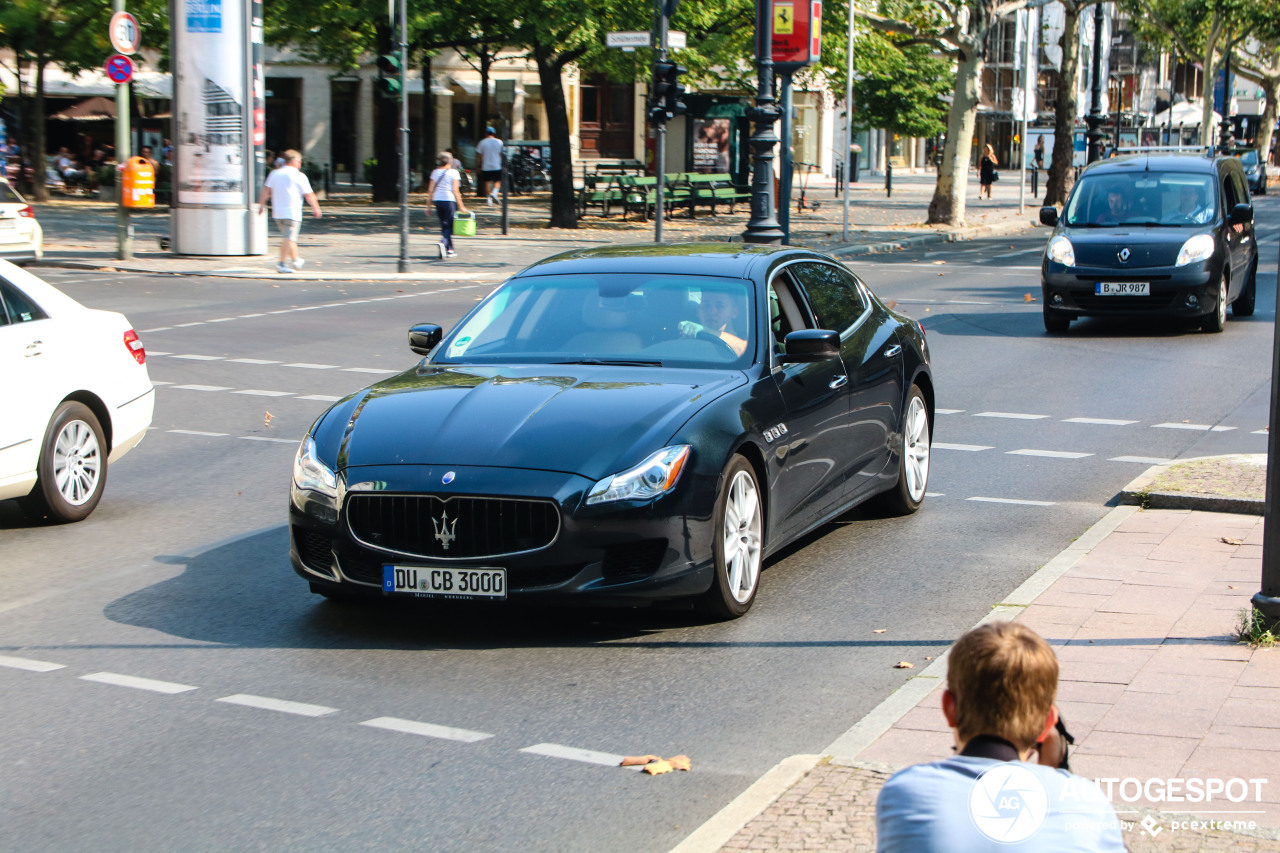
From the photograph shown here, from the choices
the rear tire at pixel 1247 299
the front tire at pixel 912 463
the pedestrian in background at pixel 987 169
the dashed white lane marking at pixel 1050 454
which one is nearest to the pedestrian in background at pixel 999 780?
the front tire at pixel 912 463

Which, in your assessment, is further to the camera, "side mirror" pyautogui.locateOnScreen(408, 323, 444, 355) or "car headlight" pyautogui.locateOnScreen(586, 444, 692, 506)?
"side mirror" pyautogui.locateOnScreen(408, 323, 444, 355)

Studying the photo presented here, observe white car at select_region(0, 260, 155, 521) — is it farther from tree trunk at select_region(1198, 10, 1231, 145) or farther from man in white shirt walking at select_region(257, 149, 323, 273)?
tree trunk at select_region(1198, 10, 1231, 145)

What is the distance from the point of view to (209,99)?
27.2 meters

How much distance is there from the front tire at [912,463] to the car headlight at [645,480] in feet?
8.93

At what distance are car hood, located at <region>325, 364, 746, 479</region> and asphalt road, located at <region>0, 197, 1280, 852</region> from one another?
743 mm

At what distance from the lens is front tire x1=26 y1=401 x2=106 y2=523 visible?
28.1 ft

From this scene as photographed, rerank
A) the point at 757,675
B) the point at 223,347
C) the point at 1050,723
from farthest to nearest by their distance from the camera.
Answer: the point at 223,347, the point at 757,675, the point at 1050,723

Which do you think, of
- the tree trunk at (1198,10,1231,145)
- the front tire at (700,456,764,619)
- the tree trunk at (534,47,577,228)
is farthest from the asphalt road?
the tree trunk at (1198,10,1231,145)

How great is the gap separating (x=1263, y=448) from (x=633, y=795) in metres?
7.74

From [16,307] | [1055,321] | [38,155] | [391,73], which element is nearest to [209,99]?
[391,73]

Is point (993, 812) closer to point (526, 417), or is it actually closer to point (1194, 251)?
point (526, 417)

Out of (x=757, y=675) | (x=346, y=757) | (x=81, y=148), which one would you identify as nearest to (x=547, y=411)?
(x=757, y=675)

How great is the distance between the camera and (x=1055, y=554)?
26.1ft

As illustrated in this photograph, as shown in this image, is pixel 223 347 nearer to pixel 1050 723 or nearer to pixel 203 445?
pixel 203 445
